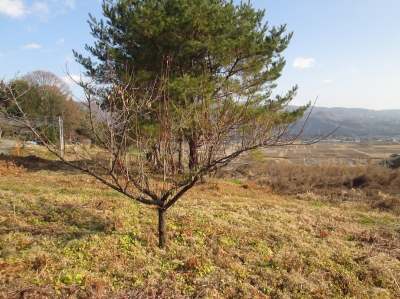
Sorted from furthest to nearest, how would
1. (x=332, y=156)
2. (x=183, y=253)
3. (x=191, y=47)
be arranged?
(x=332, y=156)
(x=191, y=47)
(x=183, y=253)

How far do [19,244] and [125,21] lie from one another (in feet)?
26.7

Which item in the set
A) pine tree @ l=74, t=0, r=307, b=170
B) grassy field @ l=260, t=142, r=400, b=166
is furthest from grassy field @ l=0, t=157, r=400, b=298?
grassy field @ l=260, t=142, r=400, b=166

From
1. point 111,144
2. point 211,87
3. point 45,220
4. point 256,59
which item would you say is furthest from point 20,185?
point 256,59

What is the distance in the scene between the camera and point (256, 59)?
34.1ft

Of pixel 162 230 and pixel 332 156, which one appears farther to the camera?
pixel 332 156

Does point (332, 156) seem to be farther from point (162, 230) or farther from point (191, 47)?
point (162, 230)

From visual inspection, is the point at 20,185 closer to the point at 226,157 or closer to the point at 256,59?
the point at 226,157

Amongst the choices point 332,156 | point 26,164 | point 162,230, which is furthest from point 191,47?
point 332,156

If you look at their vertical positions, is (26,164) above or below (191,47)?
below

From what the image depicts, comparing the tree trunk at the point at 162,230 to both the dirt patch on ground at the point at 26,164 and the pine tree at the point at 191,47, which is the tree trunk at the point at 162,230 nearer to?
the pine tree at the point at 191,47

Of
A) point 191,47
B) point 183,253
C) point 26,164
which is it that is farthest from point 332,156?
point 183,253

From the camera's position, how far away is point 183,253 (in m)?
3.90

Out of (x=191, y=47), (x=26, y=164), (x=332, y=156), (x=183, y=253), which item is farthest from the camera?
(x=332, y=156)

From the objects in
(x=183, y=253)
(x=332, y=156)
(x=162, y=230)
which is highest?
(x=162, y=230)
